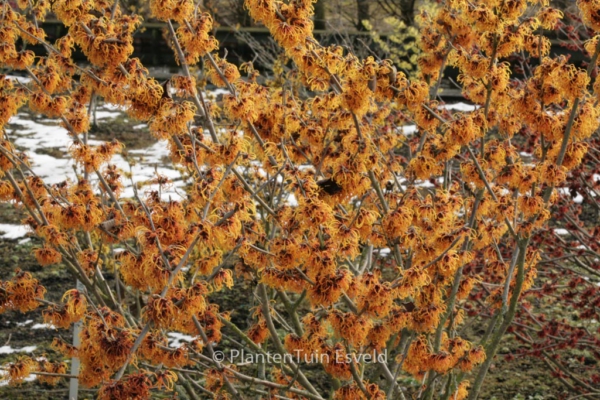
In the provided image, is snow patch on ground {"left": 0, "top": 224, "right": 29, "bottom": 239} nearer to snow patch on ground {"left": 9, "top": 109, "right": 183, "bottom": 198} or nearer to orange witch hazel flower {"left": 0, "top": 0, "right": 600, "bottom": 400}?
snow patch on ground {"left": 9, "top": 109, "right": 183, "bottom": 198}

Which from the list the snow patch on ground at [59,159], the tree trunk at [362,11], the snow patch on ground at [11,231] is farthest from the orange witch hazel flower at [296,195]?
the tree trunk at [362,11]

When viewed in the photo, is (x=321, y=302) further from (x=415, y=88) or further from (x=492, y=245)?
(x=492, y=245)

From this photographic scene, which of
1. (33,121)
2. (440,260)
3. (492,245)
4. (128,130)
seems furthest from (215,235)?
(33,121)

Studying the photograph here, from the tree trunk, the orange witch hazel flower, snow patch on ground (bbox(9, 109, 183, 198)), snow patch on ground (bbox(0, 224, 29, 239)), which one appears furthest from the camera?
the tree trunk

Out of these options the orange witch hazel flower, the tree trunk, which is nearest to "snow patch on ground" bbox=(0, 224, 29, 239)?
the orange witch hazel flower

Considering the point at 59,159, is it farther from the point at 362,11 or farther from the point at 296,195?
the point at 296,195

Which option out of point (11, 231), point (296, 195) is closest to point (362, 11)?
point (11, 231)

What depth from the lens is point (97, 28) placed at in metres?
2.96

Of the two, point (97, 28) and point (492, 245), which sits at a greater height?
point (97, 28)

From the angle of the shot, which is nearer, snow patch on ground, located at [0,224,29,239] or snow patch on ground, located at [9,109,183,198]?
snow patch on ground, located at [0,224,29,239]

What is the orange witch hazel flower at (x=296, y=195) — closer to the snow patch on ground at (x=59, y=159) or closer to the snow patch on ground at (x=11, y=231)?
the snow patch on ground at (x=11, y=231)

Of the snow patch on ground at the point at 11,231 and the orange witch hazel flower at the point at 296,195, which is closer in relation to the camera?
the orange witch hazel flower at the point at 296,195

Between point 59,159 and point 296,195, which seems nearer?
point 296,195

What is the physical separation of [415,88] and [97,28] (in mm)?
1266
